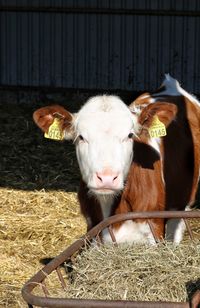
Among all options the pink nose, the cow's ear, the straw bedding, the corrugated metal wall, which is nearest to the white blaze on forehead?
the cow's ear

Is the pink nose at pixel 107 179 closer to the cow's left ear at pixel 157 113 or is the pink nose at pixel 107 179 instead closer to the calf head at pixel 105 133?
the calf head at pixel 105 133

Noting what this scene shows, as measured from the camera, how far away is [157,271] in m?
4.32

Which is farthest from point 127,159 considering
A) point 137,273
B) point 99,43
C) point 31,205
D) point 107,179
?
point 99,43

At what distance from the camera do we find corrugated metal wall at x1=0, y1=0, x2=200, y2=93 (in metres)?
13.1

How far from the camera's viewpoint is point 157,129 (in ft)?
20.9

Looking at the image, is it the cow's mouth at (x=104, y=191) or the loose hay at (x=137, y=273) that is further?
the cow's mouth at (x=104, y=191)

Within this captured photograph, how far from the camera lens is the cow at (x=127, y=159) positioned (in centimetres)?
583

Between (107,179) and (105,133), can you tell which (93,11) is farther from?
(107,179)

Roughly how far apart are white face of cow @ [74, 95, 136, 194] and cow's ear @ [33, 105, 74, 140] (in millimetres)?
81

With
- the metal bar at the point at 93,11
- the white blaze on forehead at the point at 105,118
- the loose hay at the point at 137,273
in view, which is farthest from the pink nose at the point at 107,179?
the metal bar at the point at 93,11

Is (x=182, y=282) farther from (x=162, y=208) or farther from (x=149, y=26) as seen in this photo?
(x=149, y=26)

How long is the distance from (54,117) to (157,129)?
75 cm

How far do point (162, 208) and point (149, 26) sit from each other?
23.4 feet

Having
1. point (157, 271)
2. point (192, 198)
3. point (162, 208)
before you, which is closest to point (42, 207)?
point (192, 198)
